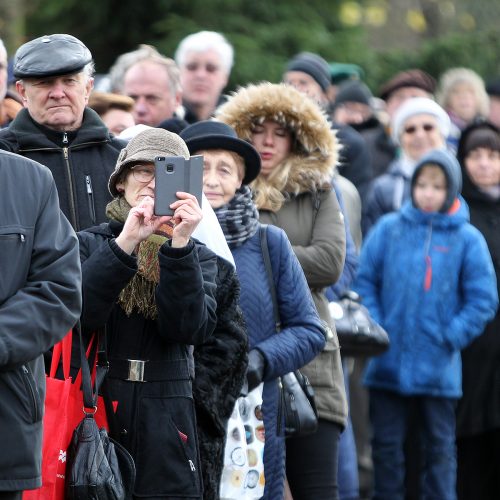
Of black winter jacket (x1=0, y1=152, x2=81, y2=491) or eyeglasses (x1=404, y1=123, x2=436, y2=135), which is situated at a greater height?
eyeglasses (x1=404, y1=123, x2=436, y2=135)

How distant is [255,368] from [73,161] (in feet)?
3.64

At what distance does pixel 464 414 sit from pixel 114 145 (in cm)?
390

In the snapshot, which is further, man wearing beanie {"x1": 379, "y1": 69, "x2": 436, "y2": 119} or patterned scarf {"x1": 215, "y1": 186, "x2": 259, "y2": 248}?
man wearing beanie {"x1": 379, "y1": 69, "x2": 436, "y2": 119}

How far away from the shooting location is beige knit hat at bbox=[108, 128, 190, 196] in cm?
552

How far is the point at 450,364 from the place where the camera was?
8.73 metres

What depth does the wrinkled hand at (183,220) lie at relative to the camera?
205 inches

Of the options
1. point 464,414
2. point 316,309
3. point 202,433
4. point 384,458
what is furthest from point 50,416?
point 464,414

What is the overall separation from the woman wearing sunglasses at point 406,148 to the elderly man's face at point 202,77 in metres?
1.53

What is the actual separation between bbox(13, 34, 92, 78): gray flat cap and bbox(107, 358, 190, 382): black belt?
3.98ft

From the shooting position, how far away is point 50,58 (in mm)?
5930

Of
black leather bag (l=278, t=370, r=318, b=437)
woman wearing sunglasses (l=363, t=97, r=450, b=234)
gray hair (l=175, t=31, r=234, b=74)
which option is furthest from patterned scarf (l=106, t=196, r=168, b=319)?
woman wearing sunglasses (l=363, t=97, r=450, b=234)

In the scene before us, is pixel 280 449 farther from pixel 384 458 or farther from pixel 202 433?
pixel 384 458

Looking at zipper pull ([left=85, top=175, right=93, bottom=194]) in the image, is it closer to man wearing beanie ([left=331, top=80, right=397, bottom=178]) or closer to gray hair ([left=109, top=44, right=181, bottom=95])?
gray hair ([left=109, top=44, right=181, bottom=95])

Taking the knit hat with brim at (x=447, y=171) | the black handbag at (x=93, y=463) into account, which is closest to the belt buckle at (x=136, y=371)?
the black handbag at (x=93, y=463)
